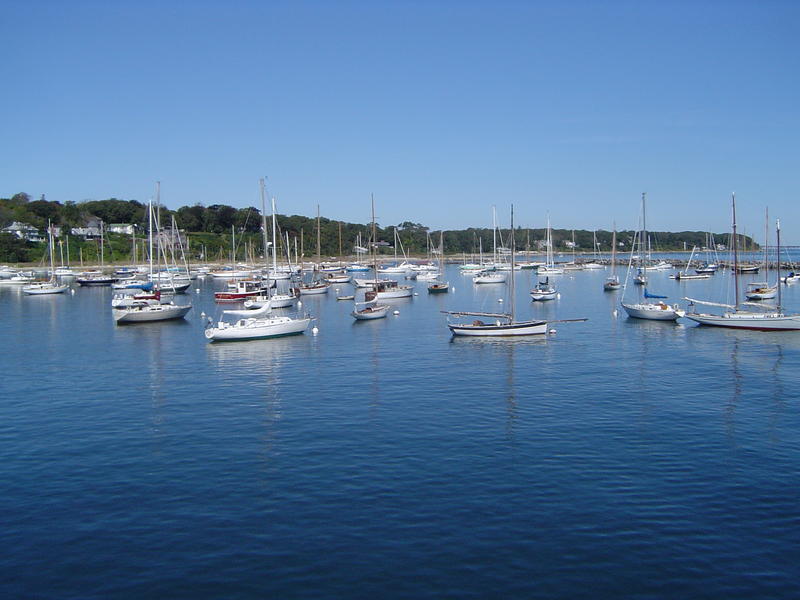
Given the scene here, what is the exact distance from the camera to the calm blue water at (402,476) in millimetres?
18969

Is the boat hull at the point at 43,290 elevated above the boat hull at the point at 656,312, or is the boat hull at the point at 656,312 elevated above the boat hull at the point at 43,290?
the boat hull at the point at 43,290

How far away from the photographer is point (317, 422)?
33625 millimetres

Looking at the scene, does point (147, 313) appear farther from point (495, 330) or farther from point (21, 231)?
point (21, 231)

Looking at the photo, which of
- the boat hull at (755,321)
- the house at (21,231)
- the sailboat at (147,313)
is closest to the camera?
the boat hull at (755,321)

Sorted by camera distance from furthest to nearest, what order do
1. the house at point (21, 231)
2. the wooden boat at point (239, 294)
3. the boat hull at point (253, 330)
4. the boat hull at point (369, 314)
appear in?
1. the house at point (21, 231)
2. the wooden boat at point (239, 294)
3. the boat hull at point (369, 314)
4. the boat hull at point (253, 330)

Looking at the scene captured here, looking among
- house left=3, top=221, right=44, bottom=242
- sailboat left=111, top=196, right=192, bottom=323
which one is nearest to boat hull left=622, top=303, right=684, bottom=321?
sailboat left=111, top=196, right=192, bottom=323

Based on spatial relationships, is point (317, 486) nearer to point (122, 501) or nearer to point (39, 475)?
point (122, 501)

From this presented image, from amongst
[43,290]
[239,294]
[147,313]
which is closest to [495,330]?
[147,313]

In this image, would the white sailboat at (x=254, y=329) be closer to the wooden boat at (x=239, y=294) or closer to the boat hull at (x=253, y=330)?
the boat hull at (x=253, y=330)

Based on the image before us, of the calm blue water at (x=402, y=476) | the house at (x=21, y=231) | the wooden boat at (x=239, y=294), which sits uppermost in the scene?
the house at (x=21, y=231)

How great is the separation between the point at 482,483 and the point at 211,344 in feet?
124

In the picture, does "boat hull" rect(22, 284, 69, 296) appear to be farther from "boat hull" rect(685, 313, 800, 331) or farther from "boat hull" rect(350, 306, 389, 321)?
"boat hull" rect(685, 313, 800, 331)

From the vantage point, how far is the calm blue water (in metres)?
19.0

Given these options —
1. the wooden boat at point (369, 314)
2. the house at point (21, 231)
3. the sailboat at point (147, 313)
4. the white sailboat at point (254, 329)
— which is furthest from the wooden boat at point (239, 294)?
the house at point (21, 231)
